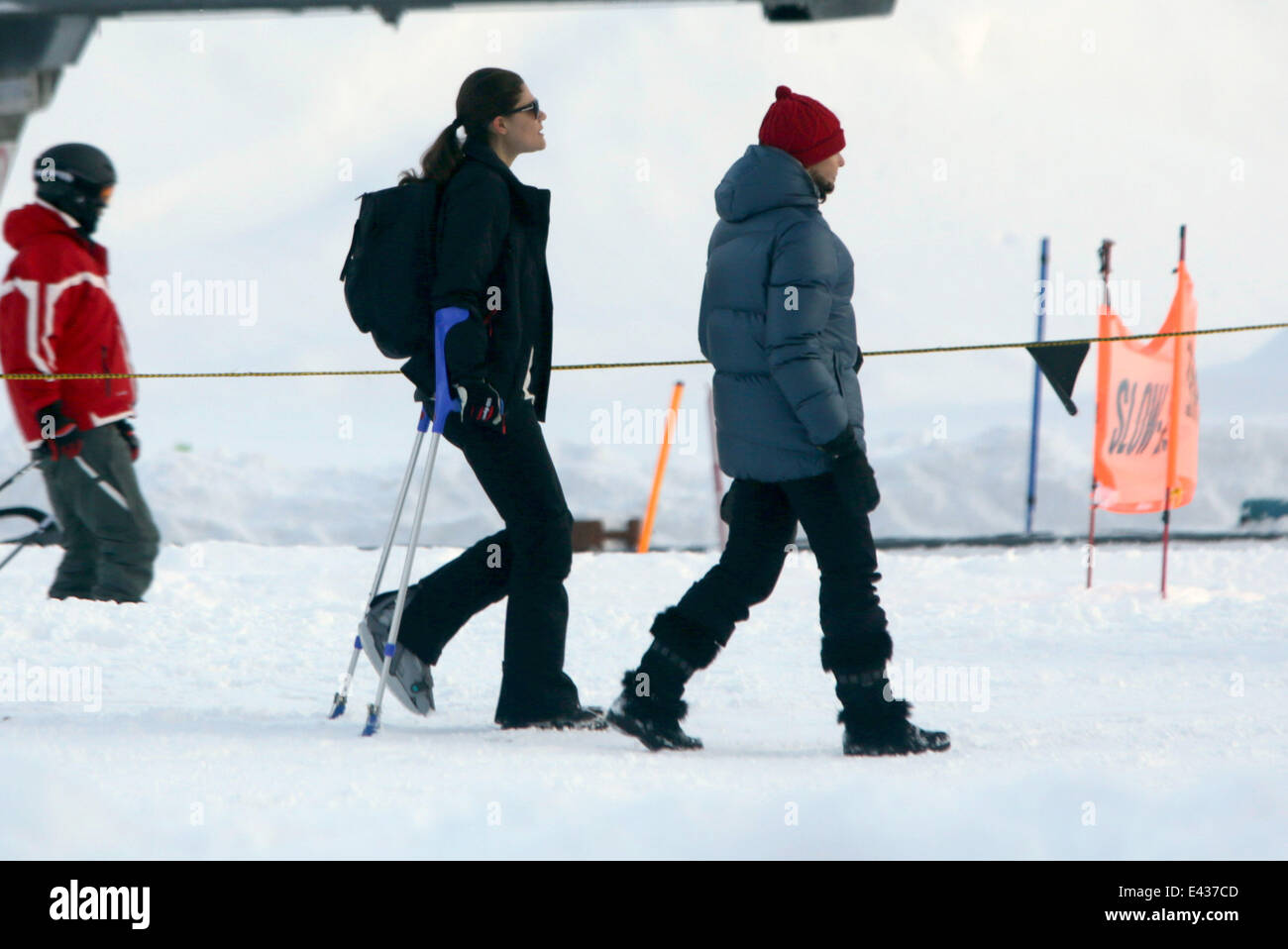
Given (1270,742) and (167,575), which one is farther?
(167,575)

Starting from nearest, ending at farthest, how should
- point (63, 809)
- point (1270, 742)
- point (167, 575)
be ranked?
point (63, 809), point (1270, 742), point (167, 575)

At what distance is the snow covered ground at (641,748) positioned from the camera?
9.14 ft

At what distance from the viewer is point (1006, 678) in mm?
5160

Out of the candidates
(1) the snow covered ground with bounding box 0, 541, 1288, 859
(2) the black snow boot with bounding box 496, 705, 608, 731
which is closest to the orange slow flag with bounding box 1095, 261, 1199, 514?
(1) the snow covered ground with bounding box 0, 541, 1288, 859

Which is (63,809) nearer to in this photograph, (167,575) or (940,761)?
(940,761)

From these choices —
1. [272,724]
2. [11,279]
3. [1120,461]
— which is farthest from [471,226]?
[1120,461]

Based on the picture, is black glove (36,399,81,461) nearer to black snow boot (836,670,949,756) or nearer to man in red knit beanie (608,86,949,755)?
man in red knit beanie (608,86,949,755)

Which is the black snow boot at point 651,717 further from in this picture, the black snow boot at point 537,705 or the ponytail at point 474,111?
the ponytail at point 474,111

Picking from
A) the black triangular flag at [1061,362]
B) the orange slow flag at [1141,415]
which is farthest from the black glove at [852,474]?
the orange slow flag at [1141,415]

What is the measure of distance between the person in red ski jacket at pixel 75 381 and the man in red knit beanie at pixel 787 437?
3194 millimetres

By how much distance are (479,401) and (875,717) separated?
1260mm

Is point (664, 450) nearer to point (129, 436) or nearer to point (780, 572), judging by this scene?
point (129, 436)

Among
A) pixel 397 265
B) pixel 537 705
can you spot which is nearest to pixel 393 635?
pixel 537 705
